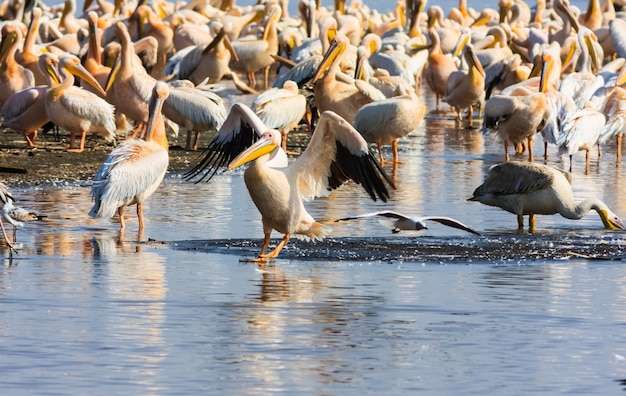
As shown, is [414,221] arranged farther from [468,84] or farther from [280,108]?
[468,84]

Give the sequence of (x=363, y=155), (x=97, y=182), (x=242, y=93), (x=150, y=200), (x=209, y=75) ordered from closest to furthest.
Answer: (x=363, y=155), (x=97, y=182), (x=150, y=200), (x=209, y=75), (x=242, y=93)

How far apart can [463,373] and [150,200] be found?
17.2 feet

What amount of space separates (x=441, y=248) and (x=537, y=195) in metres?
1.05

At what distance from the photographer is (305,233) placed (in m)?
8.00

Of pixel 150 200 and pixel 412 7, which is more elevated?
pixel 412 7

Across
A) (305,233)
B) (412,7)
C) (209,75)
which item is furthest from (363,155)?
(412,7)

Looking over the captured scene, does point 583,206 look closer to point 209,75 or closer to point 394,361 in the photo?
point 394,361

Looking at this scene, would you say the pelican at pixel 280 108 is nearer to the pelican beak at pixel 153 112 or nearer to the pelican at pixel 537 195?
the pelican beak at pixel 153 112

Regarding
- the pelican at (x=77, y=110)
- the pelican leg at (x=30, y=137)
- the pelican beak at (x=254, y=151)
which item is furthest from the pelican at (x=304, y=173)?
the pelican leg at (x=30, y=137)

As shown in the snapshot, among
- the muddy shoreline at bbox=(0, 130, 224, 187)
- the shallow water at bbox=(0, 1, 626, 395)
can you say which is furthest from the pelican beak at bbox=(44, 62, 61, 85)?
the shallow water at bbox=(0, 1, 626, 395)

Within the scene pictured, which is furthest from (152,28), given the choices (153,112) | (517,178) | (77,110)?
(517,178)

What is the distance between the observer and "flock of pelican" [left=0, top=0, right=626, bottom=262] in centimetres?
794

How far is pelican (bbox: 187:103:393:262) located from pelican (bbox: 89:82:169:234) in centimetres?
93

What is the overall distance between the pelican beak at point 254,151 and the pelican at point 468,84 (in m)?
8.81
